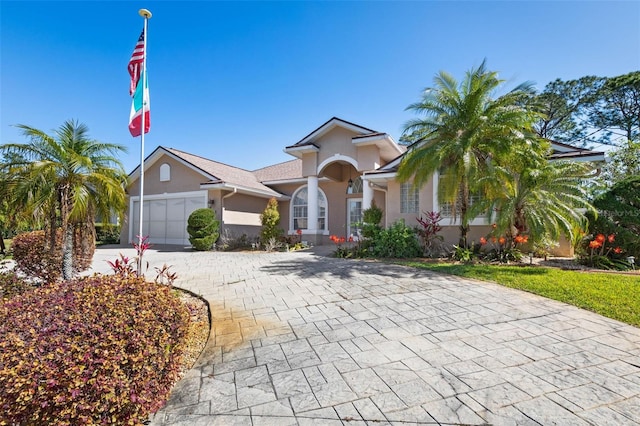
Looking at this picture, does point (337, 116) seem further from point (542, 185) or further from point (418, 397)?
point (418, 397)

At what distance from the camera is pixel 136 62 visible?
8828 millimetres

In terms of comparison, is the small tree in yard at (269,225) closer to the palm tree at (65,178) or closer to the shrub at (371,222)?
the shrub at (371,222)

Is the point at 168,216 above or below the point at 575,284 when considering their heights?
above

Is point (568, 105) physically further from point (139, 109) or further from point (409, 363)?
point (139, 109)

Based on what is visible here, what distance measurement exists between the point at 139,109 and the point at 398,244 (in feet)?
32.4

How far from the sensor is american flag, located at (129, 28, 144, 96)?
8727 mm

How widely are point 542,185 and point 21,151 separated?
1365cm

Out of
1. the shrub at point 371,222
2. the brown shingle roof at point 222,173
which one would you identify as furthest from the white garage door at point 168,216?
the shrub at point 371,222

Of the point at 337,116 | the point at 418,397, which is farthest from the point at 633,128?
the point at 418,397

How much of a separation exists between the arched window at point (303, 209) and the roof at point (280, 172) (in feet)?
4.12

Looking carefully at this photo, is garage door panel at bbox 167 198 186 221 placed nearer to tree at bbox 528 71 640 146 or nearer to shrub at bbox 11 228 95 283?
Result: shrub at bbox 11 228 95 283

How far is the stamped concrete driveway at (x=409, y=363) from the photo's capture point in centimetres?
271

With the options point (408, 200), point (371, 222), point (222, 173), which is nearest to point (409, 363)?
point (371, 222)

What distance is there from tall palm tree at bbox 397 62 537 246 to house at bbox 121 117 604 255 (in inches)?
91.3
